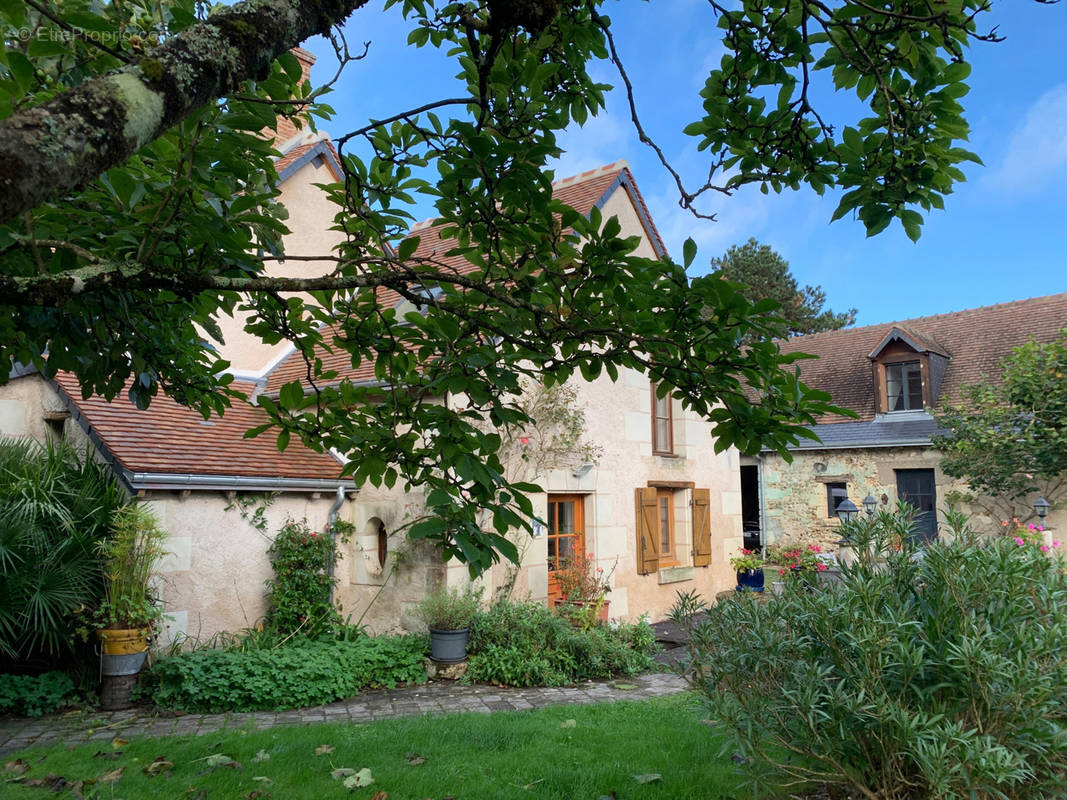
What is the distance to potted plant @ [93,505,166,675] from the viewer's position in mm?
6371

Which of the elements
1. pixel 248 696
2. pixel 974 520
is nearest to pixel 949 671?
pixel 248 696

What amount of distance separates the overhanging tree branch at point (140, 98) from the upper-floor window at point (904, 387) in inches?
638

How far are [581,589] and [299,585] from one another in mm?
3326

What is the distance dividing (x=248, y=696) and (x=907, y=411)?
14.2 metres

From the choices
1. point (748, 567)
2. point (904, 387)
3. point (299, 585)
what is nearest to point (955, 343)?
point (904, 387)

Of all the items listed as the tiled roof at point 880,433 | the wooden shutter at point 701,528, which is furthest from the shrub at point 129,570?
the tiled roof at point 880,433

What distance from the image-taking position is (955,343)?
16562mm

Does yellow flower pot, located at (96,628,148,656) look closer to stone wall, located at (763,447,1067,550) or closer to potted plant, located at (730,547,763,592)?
potted plant, located at (730,547,763,592)

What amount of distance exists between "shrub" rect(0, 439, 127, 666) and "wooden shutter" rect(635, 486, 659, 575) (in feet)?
21.1

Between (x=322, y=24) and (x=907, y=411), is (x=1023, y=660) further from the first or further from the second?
(x=907, y=411)

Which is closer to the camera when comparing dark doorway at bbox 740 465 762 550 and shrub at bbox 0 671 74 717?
shrub at bbox 0 671 74 717

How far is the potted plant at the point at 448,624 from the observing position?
7.40 meters

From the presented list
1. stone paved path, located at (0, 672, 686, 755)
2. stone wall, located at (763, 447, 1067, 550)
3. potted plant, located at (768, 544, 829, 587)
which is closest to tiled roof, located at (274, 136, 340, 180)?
stone paved path, located at (0, 672, 686, 755)

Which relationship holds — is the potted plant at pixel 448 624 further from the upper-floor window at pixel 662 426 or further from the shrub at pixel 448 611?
the upper-floor window at pixel 662 426
